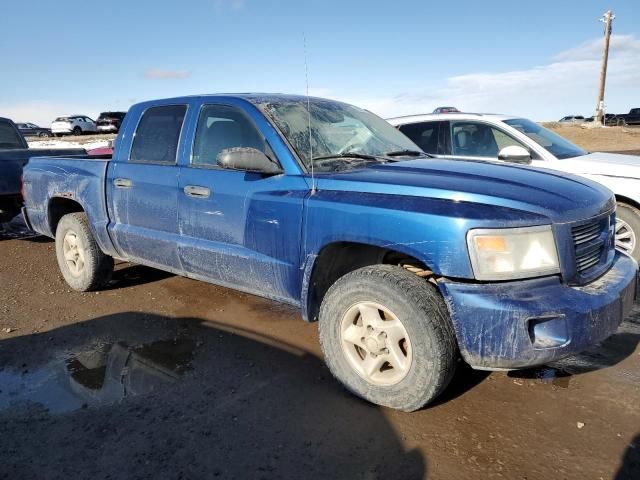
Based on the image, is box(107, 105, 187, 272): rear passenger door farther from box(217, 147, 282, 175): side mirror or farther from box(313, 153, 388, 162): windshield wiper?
box(313, 153, 388, 162): windshield wiper

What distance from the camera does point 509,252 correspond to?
99.8 inches

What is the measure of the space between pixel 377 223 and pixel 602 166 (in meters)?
3.89

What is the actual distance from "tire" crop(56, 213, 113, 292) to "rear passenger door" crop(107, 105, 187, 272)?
20.5 inches

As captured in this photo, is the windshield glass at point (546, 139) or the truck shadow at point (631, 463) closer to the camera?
the truck shadow at point (631, 463)

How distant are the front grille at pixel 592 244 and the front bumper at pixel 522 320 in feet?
0.73

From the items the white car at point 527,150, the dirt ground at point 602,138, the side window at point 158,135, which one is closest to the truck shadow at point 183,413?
the side window at point 158,135

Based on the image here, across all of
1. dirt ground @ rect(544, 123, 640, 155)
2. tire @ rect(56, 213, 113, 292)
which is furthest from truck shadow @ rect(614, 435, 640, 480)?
dirt ground @ rect(544, 123, 640, 155)

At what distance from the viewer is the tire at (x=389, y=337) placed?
2.65m

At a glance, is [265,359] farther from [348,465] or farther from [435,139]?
[435,139]

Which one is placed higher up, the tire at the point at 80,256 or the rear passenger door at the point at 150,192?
the rear passenger door at the point at 150,192

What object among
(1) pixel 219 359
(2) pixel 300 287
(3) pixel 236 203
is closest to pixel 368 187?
(2) pixel 300 287

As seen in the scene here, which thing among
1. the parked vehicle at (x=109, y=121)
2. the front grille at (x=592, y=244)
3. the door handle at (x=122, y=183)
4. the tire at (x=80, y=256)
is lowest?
the tire at (x=80, y=256)

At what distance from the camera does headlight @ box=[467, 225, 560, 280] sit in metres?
2.52

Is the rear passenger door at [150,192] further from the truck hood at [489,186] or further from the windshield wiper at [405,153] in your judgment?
the windshield wiper at [405,153]
